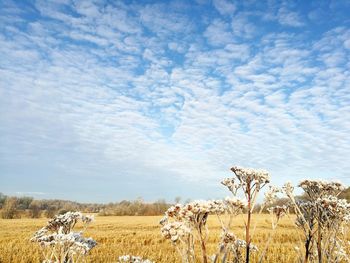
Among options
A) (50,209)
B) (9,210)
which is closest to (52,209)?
(50,209)

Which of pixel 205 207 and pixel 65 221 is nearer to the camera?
pixel 205 207

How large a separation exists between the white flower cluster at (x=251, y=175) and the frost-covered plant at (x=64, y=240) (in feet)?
12.4

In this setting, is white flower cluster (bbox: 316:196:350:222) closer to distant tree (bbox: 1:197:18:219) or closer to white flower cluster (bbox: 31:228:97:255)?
white flower cluster (bbox: 31:228:97:255)

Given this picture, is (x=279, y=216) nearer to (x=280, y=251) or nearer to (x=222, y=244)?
(x=222, y=244)

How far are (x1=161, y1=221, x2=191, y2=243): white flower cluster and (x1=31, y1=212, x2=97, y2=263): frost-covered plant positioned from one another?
105 inches

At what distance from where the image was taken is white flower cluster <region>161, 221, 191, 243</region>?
5.11 meters

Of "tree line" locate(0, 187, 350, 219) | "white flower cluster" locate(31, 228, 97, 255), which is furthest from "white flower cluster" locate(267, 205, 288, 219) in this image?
"tree line" locate(0, 187, 350, 219)

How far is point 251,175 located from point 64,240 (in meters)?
4.13

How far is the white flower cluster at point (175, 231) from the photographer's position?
16.8ft

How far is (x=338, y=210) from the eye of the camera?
6.62 metres

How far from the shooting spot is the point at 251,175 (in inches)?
223

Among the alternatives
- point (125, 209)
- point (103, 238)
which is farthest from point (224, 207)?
point (125, 209)

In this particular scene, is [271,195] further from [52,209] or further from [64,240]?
[52,209]

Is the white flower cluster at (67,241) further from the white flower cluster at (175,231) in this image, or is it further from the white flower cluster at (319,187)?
the white flower cluster at (319,187)
